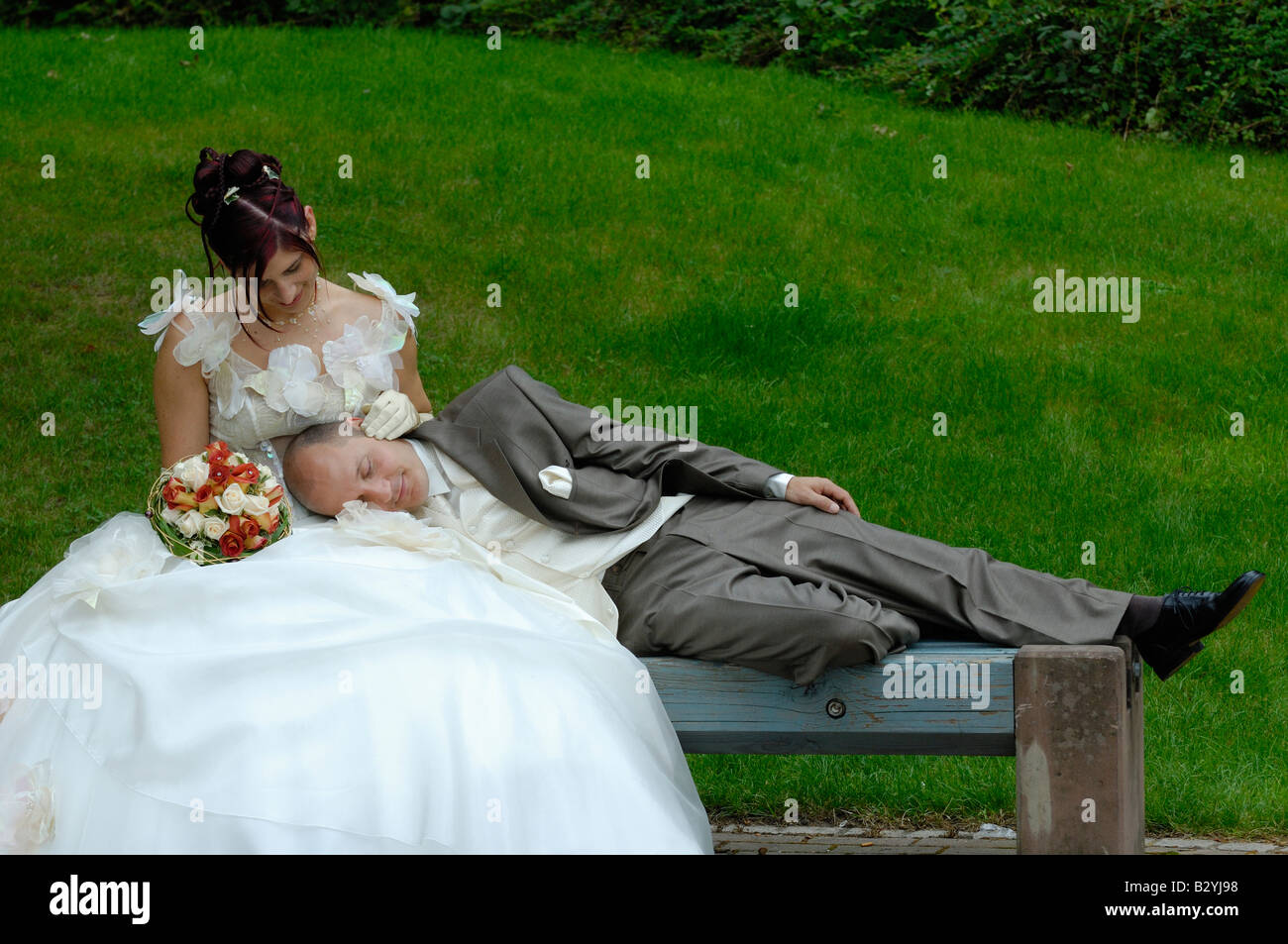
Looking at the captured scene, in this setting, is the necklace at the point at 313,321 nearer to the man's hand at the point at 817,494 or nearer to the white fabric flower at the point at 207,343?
the white fabric flower at the point at 207,343

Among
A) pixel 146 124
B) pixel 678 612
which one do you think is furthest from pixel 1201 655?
pixel 146 124

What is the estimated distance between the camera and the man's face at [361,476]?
3.93 m

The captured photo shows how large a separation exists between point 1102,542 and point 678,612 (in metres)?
2.77

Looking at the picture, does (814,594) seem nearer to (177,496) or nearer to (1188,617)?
(1188,617)

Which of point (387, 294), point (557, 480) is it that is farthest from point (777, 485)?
point (387, 294)

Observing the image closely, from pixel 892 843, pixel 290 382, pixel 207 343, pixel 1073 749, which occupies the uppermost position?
pixel 207 343

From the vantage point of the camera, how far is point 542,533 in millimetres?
3990

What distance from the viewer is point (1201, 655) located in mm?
5230

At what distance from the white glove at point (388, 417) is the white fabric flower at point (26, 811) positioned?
1.29 meters

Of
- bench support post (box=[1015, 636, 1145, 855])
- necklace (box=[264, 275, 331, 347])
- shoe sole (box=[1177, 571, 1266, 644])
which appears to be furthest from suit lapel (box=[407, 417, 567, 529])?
shoe sole (box=[1177, 571, 1266, 644])

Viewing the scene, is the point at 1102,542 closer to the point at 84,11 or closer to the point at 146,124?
the point at 146,124

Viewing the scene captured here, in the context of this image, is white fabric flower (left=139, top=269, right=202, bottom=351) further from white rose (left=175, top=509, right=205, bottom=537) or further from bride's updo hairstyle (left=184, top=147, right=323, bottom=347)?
white rose (left=175, top=509, right=205, bottom=537)

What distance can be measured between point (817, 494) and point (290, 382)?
4.94ft

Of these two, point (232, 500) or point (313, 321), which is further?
point (313, 321)
